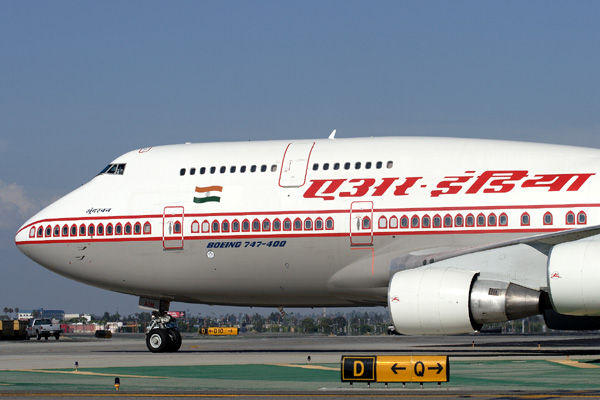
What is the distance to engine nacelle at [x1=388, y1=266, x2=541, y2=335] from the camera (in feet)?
79.7

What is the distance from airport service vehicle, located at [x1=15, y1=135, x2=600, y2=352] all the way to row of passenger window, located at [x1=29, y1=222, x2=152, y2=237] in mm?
47

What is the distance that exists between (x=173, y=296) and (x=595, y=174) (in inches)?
552

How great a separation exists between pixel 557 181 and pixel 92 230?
15004 millimetres

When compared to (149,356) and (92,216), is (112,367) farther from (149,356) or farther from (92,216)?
(92,216)

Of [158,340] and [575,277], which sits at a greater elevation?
[575,277]

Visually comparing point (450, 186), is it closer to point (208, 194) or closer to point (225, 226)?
point (225, 226)

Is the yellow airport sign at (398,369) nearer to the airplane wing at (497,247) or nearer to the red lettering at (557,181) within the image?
the airplane wing at (497,247)

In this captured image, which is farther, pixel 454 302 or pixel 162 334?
pixel 162 334

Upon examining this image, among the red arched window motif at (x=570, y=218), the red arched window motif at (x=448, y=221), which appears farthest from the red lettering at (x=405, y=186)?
the red arched window motif at (x=570, y=218)

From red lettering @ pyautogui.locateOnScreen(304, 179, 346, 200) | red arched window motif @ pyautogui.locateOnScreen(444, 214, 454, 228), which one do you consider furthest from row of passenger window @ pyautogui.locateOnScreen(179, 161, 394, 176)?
red arched window motif @ pyautogui.locateOnScreen(444, 214, 454, 228)

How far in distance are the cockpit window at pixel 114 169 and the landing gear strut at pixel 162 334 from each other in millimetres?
4838

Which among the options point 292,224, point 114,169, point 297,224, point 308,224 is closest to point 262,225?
point 292,224

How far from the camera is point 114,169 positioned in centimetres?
3262

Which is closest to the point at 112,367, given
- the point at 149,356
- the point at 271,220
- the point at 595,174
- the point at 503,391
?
the point at 149,356
